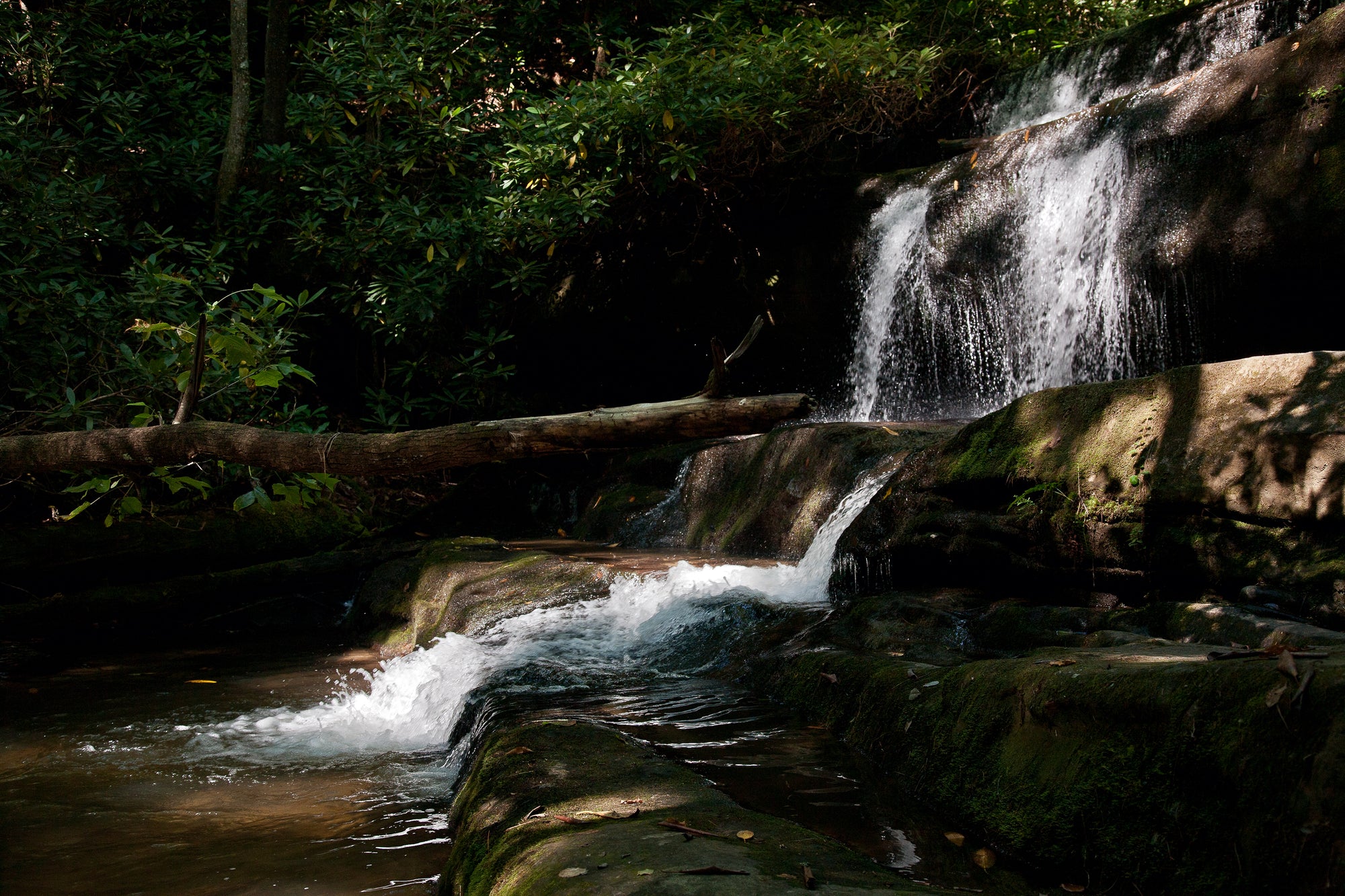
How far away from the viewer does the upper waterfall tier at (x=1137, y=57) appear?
878 centimetres

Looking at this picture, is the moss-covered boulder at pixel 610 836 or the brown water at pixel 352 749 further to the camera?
the brown water at pixel 352 749

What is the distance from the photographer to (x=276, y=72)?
36.3 feet

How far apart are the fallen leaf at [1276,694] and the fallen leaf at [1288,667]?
1.0 inches

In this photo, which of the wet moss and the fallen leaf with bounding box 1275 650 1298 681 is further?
the wet moss

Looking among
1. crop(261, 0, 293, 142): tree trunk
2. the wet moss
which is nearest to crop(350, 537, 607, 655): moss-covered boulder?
the wet moss

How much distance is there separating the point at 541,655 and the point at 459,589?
4.76 ft

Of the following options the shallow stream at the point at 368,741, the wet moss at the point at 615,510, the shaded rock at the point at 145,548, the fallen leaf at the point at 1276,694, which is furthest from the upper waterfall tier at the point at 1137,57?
the shaded rock at the point at 145,548

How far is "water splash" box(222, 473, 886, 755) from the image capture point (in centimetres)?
451

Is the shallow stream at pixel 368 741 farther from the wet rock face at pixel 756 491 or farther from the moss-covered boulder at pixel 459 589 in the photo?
the wet rock face at pixel 756 491

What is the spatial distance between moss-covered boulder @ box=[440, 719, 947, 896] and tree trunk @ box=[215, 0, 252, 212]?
32.3 feet

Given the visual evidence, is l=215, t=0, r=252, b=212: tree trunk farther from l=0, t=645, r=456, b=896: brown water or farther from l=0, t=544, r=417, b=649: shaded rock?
l=0, t=645, r=456, b=896: brown water

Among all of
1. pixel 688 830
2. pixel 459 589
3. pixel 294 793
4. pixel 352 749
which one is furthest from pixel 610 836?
pixel 459 589

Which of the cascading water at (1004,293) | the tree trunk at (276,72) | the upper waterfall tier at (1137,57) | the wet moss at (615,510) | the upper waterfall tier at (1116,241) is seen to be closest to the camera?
the upper waterfall tier at (1116,241)

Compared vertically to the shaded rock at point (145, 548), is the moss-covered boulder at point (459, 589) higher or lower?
lower
